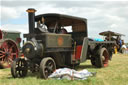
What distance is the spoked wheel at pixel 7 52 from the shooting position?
1108 centimetres

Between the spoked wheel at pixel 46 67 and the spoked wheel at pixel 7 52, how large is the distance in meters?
4.76

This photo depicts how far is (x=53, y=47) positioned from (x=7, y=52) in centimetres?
474

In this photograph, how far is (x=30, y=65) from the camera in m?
7.16

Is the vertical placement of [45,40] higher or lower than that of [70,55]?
higher

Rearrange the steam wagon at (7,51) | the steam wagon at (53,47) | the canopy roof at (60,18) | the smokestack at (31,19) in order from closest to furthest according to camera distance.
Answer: the steam wagon at (53,47)
the smokestack at (31,19)
the canopy roof at (60,18)
the steam wagon at (7,51)

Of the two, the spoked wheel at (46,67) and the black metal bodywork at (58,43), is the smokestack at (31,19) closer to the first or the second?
the black metal bodywork at (58,43)

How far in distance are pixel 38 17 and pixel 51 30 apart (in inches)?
34.7

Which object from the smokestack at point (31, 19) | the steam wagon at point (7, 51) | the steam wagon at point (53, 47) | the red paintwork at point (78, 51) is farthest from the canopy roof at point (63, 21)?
the steam wagon at point (7, 51)

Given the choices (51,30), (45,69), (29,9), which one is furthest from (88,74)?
(29,9)

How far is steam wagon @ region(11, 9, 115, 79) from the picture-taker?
6.98 metres

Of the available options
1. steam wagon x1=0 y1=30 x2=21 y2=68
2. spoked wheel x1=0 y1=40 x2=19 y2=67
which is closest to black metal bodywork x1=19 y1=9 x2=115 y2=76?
steam wagon x1=0 y1=30 x2=21 y2=68

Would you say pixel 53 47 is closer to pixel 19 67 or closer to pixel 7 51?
pixel 19 67

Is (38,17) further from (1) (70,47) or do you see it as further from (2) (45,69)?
(2) (45,69)

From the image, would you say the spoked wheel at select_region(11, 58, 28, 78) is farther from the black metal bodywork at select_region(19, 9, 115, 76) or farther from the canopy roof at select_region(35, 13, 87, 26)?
the canopy roof at select_region(35, 13, 87, 26)
